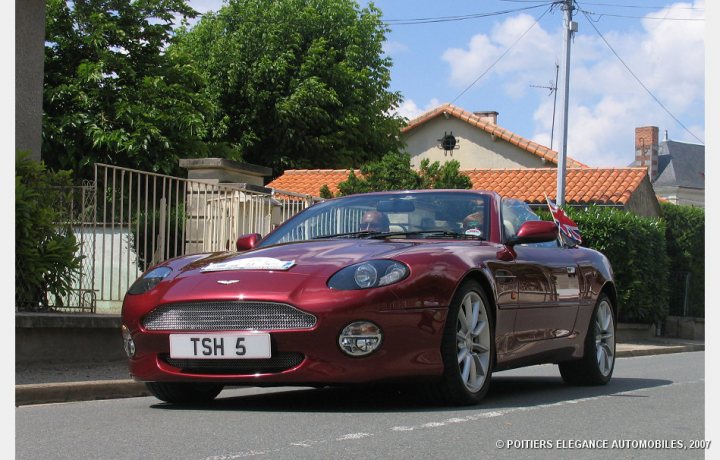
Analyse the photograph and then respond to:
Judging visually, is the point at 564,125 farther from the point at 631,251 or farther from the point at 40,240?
the point at 40,240

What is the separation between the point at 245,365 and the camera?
6457 mm

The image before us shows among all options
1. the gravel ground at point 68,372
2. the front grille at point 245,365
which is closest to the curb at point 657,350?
the gravel ground at point 68,372

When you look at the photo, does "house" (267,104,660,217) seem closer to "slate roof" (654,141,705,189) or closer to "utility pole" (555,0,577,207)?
"utility pole" (555,0,577,207)

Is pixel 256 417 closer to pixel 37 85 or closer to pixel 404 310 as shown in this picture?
pixel 404 310

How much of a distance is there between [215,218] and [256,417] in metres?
7.63

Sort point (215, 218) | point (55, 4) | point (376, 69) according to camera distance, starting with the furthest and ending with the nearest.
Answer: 1. point (376, 69)
2. point (55, 4)
3. point (215, 218)

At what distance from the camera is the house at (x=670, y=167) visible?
293 feet

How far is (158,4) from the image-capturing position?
35594mm

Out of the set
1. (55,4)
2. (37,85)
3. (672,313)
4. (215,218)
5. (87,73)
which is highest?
(55,4)

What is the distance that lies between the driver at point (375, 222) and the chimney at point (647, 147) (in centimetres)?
8492

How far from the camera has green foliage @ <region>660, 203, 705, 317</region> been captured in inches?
1259

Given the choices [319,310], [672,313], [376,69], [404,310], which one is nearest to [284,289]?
[319,310]

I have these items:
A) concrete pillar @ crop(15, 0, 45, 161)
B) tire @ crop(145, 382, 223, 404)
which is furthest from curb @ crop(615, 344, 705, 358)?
tire @ crop(145, 382, 223, 404)

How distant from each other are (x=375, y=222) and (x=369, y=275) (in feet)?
4.45
